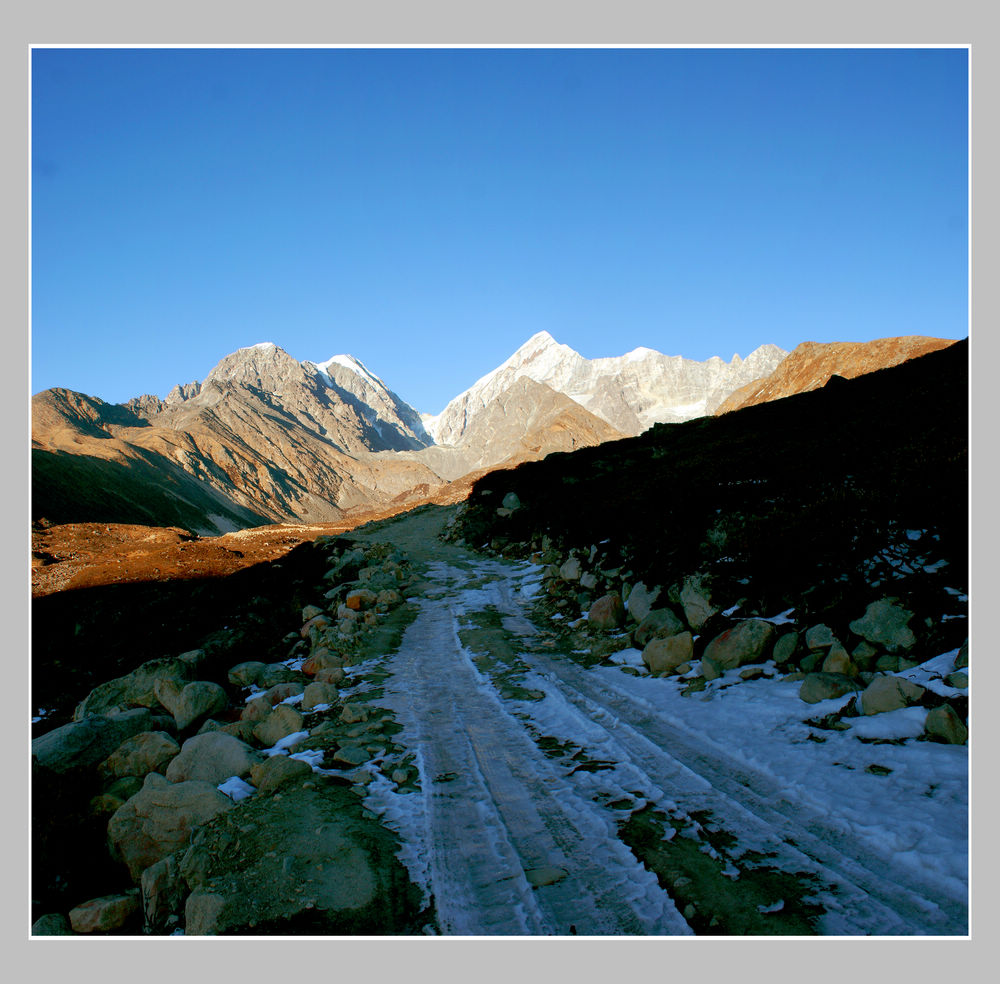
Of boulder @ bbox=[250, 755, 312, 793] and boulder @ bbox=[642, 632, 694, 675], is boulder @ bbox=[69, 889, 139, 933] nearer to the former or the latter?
boulder @ bbox=[250, 755, 312, 793]

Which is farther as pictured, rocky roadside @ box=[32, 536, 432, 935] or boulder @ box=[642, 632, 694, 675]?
boulder @ box=[642, 632, 694, 675]

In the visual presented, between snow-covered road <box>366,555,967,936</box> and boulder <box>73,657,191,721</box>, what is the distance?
12.3 ft

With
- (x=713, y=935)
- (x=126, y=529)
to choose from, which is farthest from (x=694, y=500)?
(x=126, y=529)

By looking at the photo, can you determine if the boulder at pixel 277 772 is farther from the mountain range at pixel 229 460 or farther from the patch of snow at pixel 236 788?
the mountain range at pixel 229 460

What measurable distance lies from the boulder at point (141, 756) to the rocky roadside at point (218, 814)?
0.05 ft

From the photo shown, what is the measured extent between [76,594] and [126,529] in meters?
22.9

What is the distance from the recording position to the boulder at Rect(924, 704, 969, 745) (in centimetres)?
486

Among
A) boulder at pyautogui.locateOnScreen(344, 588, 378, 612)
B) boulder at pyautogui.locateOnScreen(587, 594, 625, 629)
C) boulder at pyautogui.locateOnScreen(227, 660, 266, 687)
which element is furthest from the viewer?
boulder at pyautogui.locateOnScreen(344, 588, 378, 612)

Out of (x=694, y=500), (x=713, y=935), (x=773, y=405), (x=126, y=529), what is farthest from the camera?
(x=126, y=529)

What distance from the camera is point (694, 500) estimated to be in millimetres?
13414

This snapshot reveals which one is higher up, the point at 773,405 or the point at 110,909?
the point at 773,405

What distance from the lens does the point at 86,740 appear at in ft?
22.4

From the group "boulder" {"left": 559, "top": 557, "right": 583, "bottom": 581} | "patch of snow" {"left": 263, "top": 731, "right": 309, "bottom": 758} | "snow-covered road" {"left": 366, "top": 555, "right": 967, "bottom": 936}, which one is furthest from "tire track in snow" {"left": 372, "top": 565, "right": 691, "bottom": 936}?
"boulder" {"left": 559, "top": 557, "right": 583, "bottom": 581}
